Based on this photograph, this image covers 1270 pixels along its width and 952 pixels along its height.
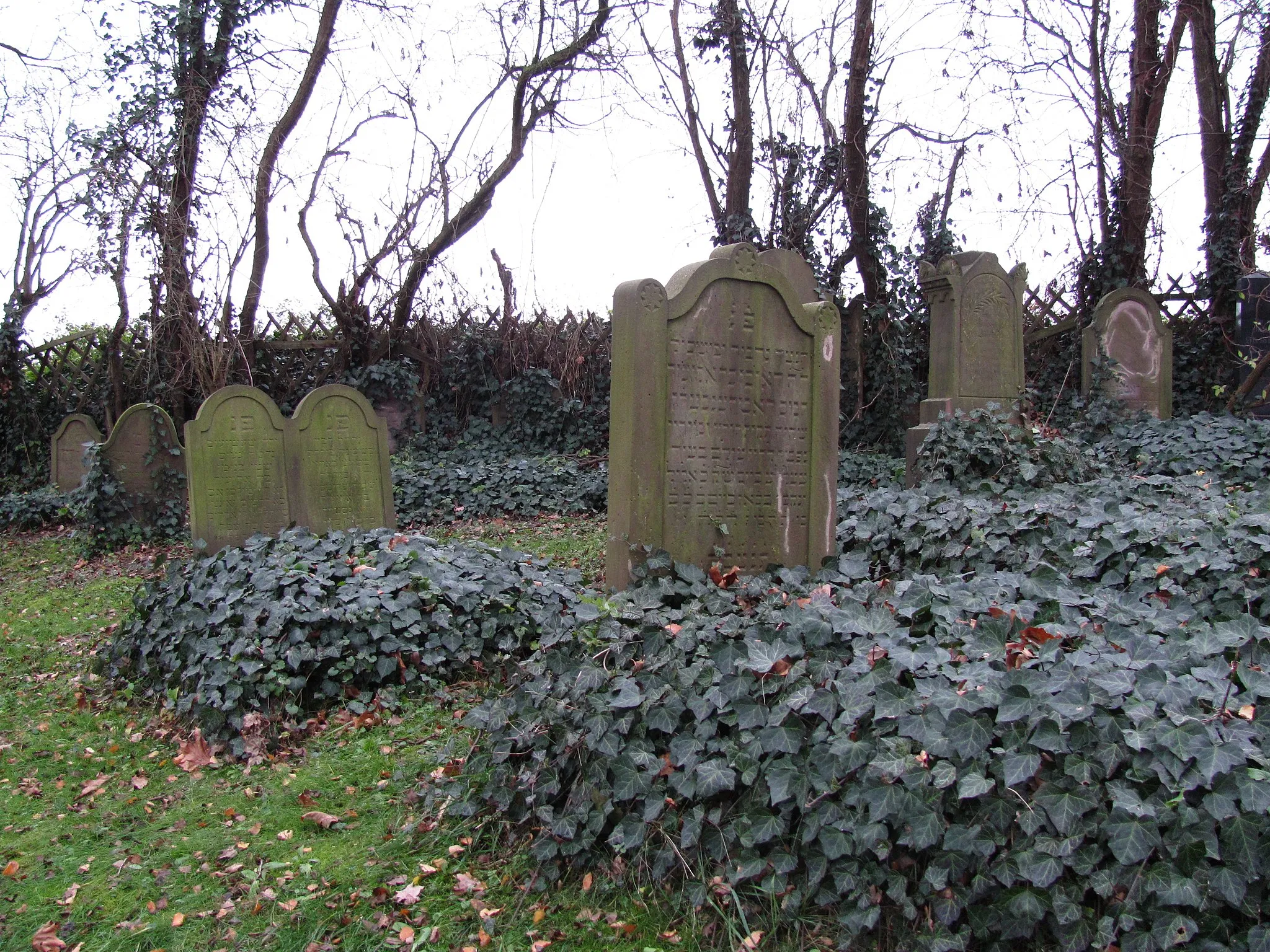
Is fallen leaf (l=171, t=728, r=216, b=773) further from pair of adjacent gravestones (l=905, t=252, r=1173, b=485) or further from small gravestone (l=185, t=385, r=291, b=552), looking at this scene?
pair of adjacent gravestones (l=905, t=252, r=1173, b=485)

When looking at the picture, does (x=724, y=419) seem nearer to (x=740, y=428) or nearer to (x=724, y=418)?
(x=724, y=418)

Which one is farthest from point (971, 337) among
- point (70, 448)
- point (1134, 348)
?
point (70, 448)

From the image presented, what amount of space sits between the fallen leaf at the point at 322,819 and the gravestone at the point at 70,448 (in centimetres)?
1112

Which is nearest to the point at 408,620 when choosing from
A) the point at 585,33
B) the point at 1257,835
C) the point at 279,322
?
the point at 1257,835

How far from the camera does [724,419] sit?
479 cm

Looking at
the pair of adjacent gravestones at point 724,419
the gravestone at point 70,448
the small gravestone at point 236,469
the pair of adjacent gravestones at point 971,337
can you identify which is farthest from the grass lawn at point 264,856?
the gravestone at point 70,448

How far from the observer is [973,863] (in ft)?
7.50

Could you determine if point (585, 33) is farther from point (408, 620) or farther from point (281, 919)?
point (281, 919)

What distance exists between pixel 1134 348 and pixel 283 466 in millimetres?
9967

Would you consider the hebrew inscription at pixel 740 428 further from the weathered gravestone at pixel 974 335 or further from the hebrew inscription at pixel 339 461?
the weathered gravestone at pixel 974 335

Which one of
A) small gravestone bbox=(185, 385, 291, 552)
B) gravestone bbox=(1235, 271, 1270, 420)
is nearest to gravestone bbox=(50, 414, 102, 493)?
small gravestone bbox=(185, 385, 291, 552)

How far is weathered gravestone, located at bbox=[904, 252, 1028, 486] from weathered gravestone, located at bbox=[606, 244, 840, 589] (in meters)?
4.44

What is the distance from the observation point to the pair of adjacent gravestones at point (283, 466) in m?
7.27

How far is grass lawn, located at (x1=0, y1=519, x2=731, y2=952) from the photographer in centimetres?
261
